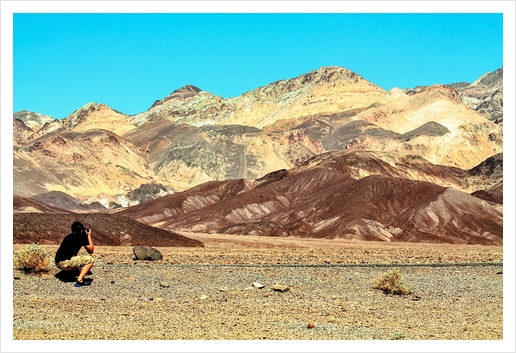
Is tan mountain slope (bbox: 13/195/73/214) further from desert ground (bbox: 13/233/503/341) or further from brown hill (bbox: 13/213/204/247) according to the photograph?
desert ground (bbox: 13/233/503/341)

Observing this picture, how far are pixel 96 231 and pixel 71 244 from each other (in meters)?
36.8

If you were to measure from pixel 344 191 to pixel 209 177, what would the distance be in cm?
7433

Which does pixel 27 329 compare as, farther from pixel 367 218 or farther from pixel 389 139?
pixel 389 139

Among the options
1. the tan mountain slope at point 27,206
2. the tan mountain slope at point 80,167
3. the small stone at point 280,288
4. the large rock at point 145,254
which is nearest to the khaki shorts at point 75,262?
the small stone at point 280,288

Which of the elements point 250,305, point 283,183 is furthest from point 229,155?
point 250,305

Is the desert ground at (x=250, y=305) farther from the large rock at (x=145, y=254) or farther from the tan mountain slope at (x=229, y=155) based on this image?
the tan mountain slope at (x=229, y=155)

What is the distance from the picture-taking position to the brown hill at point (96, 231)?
169 ft

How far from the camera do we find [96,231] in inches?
2183

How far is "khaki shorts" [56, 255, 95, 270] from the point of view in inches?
781

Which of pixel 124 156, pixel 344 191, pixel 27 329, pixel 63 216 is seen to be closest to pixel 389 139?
pixel 124 156

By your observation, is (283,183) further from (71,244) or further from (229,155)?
(71,244)

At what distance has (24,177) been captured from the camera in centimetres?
14538

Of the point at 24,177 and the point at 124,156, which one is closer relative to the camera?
the point at 24,177

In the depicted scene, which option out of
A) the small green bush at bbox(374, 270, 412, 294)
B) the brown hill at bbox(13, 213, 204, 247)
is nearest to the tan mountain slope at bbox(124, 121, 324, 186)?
the brown hill at bbox(13, 213, 204, 247)
